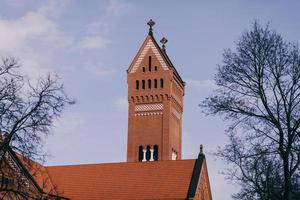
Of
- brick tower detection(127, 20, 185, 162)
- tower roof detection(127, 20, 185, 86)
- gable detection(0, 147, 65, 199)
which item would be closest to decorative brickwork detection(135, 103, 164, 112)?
brick tower detection(127, 20, 185, 162)

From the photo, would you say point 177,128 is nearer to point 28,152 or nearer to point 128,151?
point 128,151

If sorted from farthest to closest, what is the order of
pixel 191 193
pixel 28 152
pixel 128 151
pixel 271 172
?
pixel 128 151 < pixel 191 193 < pixel 271 172 < pixel 28 152

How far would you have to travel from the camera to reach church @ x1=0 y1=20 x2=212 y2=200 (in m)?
47.0

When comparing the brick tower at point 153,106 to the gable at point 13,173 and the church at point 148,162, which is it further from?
the gable at point 13,173

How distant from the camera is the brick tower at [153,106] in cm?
6066

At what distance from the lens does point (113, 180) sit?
49.2 metres

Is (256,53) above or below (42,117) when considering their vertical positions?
above

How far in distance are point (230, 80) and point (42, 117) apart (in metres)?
7.20

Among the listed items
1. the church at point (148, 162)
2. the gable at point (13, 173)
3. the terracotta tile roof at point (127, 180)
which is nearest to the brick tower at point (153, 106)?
the church at point (148, 162)

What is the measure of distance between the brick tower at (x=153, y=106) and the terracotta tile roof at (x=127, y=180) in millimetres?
9997

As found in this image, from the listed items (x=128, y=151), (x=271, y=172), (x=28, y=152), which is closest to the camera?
(x=28, y=152)

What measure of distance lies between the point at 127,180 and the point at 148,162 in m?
2.41

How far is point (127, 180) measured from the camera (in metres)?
48.8

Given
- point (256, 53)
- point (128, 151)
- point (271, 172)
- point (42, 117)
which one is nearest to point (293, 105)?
point (256, 53)
